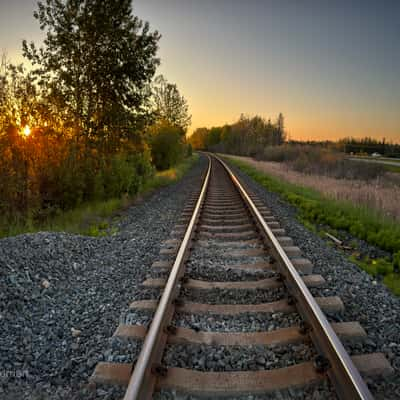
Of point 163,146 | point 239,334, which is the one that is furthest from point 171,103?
point 239,334

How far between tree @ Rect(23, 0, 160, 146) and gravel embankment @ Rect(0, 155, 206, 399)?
18.2 ft

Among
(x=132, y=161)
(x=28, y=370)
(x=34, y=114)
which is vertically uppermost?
(x=34, y=114)

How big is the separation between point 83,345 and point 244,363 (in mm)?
1411

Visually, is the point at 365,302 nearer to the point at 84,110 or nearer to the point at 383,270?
the point at 383,270

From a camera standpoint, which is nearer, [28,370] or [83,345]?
[28,370]

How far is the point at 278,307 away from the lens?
2967 millimetres

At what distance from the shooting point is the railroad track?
203 cm

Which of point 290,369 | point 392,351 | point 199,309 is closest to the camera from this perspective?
point 290,369

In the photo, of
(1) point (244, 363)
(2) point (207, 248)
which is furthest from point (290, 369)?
(2) point (207, 248)

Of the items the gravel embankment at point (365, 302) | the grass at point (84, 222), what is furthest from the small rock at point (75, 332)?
the grass at point (84, 222)

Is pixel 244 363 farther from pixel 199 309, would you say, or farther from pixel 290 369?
pixel 199 309

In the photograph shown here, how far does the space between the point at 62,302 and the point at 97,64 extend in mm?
8940

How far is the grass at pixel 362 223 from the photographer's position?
444cm

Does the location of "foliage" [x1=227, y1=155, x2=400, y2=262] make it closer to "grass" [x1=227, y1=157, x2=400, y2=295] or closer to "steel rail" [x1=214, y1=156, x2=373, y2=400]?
"grass" [x1=227, y1=157, x2=400, y2=295]
